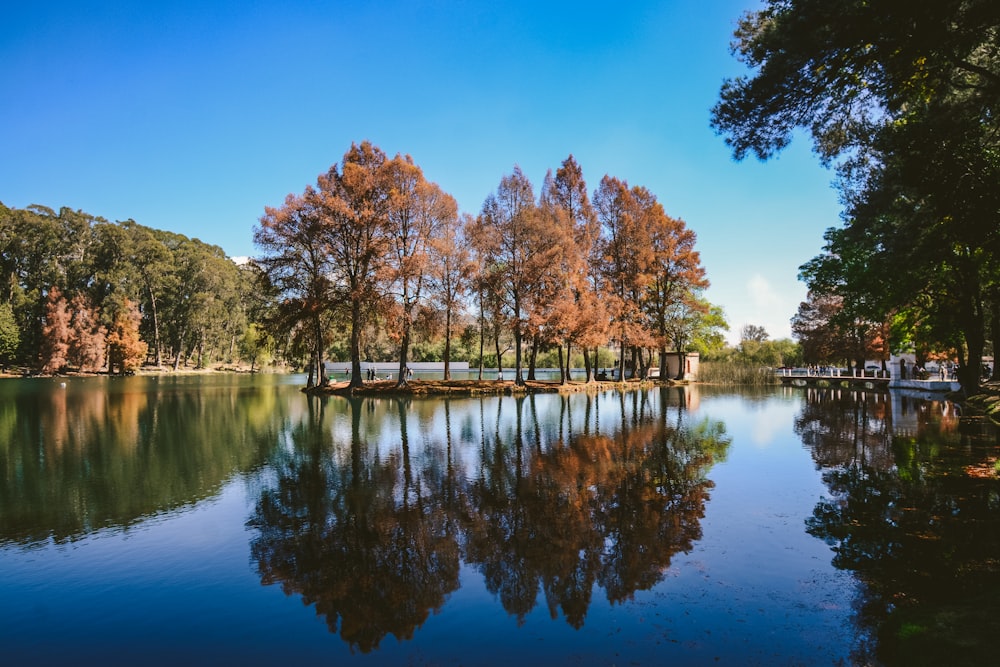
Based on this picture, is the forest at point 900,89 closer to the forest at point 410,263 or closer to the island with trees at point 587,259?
the island with trees at point 587,259

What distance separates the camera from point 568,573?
770 cm

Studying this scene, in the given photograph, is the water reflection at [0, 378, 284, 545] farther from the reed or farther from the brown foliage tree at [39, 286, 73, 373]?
the reed

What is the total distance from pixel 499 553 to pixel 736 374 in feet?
192

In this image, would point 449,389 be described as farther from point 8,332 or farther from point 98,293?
point 98,293

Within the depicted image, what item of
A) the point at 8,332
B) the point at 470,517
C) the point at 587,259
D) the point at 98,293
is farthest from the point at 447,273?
the point at 98,293

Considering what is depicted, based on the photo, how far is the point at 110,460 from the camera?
1619 cm

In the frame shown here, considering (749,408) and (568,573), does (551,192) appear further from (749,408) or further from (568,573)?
(568,573)

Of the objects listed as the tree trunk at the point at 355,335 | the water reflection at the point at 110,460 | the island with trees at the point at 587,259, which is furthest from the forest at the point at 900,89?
the tree trunk at the point at 355,335

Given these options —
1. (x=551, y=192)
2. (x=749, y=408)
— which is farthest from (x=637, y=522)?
(x=551, y=192)

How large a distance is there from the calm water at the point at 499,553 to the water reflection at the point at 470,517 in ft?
0.17

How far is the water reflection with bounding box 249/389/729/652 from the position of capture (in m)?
7.22

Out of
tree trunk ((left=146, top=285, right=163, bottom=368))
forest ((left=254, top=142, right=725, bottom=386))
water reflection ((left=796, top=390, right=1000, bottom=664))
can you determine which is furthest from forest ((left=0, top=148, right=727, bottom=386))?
water reflection ((left=796, top=390, right=1000, bottom=664))

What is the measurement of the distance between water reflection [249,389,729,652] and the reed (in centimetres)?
4322

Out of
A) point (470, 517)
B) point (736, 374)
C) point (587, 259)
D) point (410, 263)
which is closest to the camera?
point (470, 517)
